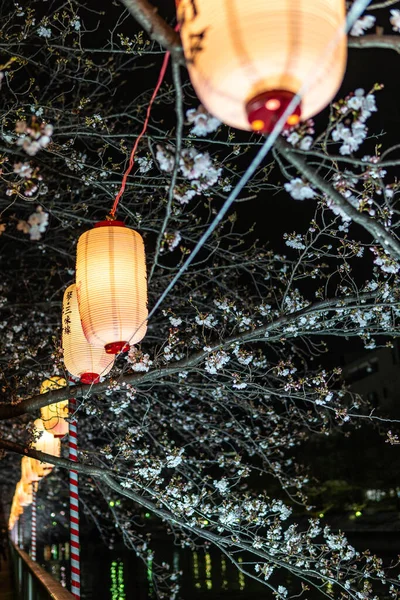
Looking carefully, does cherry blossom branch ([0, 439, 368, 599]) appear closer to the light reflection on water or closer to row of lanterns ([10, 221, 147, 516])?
row of lanterns ([10, 221, 147, 516])

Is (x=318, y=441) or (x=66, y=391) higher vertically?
(x=318, y=441)

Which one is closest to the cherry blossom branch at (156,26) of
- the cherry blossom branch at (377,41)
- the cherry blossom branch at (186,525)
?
the cherry blossom branch at (377,41)

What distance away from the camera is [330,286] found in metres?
7.70

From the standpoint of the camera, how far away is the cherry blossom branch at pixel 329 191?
3.23 meters

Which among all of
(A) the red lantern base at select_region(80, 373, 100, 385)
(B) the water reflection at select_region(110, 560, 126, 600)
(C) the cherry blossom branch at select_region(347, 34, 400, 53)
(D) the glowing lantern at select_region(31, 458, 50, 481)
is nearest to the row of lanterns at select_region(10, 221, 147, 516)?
(A) the red lantern base at select_region(80, 373, 100, 385)

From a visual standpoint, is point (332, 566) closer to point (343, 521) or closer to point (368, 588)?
point (368, 588)

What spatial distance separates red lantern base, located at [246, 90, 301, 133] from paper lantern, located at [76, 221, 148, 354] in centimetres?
262

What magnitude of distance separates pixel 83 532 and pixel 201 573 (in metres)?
21.7

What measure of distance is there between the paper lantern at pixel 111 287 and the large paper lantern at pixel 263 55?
249 centimetres

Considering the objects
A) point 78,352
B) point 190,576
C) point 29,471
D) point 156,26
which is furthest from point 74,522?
point 190,576

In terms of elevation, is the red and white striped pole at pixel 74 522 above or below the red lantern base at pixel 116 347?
below

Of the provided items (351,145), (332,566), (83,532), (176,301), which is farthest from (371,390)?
(351,145)

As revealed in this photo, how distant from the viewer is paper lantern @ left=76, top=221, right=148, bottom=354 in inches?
200

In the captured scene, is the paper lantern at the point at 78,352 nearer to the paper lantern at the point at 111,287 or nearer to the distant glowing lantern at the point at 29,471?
the paper lantern at the point at 111,287
